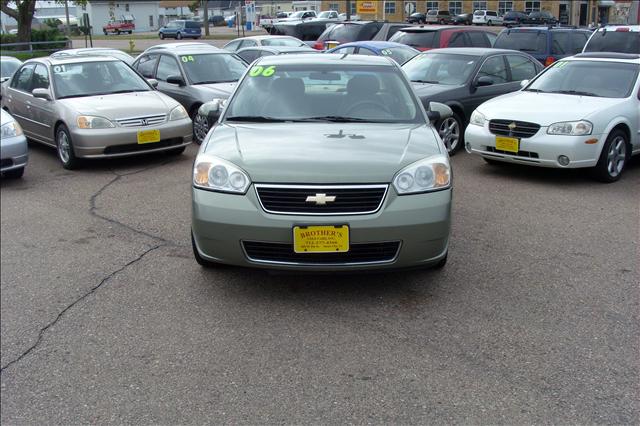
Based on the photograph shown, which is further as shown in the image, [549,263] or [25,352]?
[549,263]

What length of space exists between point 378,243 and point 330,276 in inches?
30.3

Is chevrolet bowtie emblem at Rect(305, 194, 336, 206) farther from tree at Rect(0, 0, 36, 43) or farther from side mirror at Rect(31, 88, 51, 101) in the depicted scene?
tree at Rect(0, 0, 36, 43)

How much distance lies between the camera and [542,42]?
15.3 m

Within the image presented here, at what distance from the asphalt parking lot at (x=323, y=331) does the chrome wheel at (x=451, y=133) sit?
3373mm

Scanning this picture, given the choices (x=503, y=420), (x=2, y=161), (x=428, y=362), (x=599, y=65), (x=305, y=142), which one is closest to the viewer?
(x=503, y=420)

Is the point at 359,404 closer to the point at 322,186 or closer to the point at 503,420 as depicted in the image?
the point at 503,420

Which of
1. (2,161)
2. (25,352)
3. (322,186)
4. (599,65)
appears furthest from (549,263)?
(2,161)

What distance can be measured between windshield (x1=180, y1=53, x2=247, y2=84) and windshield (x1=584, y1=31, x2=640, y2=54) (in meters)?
7.10

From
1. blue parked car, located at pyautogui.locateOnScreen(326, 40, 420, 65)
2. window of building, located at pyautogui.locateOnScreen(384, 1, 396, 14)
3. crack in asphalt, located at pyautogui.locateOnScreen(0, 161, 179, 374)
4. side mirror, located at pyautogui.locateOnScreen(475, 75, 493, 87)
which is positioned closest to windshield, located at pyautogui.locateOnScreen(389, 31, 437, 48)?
blue parked car, located at pyautogui.locateOnScreen(326, 40, 420, 65)

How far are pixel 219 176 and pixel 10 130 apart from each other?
4.93 metres

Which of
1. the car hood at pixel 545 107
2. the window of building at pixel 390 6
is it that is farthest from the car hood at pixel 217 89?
the window of building at pixel 390 6

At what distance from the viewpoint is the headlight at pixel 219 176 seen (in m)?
4.20

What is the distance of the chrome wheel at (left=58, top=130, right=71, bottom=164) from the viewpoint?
8.84 metres

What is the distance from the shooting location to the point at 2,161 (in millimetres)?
7809
